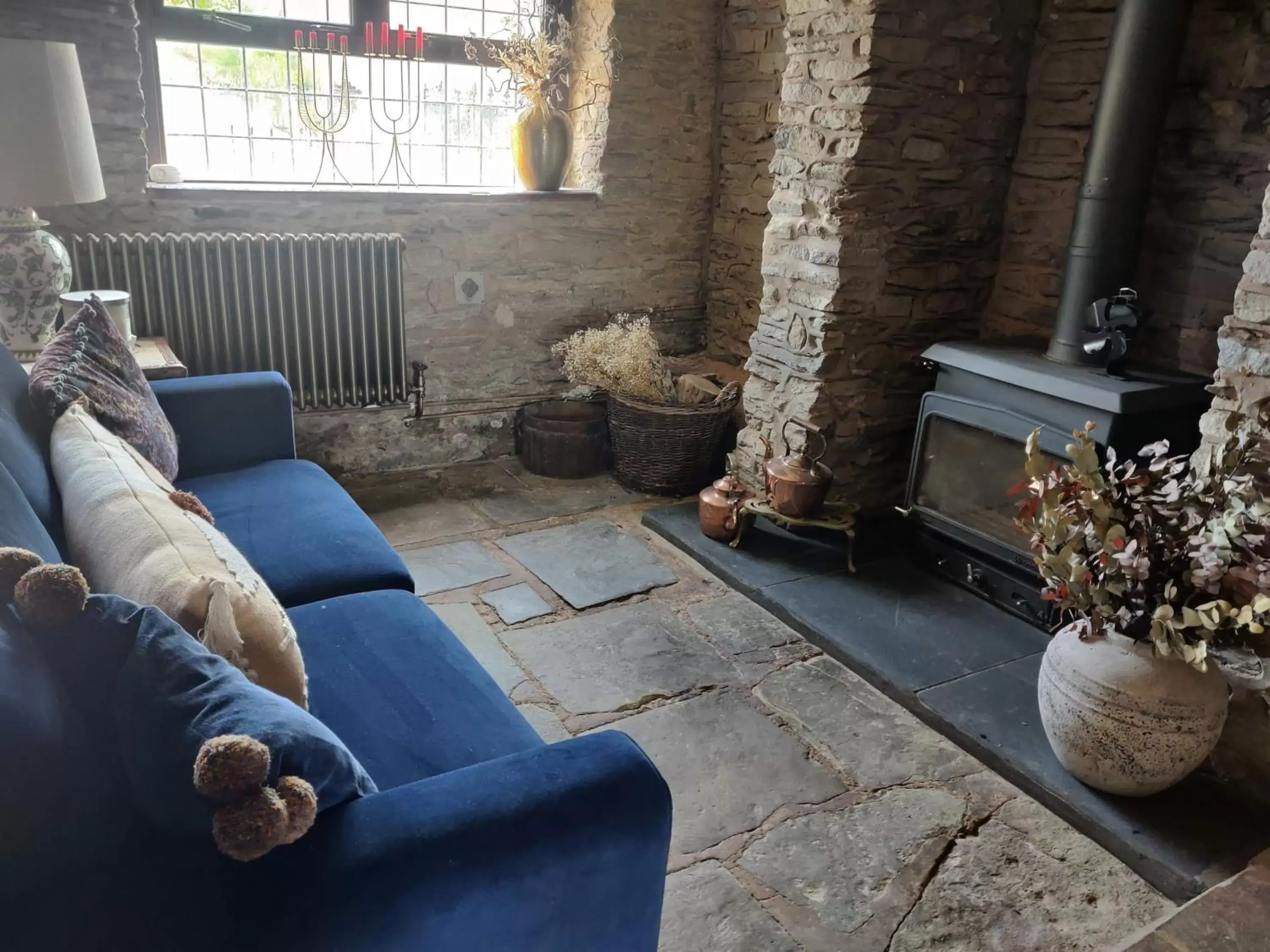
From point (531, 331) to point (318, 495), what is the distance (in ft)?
5.80

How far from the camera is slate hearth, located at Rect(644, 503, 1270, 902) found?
194cm

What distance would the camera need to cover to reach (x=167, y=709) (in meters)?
1.01

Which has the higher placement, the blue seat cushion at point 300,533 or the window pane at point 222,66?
the window pane at point 222,66

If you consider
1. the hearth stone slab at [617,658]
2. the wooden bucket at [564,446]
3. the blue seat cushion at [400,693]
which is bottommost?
the hearth stone slab at [617,658]

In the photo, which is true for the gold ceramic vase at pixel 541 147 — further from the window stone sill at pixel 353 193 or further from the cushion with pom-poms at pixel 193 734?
the cushion with pom-poms at pixel 193 734

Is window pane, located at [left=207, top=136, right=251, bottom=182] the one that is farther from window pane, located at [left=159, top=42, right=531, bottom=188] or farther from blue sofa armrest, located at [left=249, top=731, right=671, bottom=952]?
blue sofa armrest, located at [left=249, top=731, right=671, bottom=952]

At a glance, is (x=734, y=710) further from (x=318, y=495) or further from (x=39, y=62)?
(x=39, y=62)

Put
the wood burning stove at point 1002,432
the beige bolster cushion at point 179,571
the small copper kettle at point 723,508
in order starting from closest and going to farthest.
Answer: the beige bolster cushion at point 179,571 → the wood burning stove at point 1002,432 → the small copper kettle at point 723,508

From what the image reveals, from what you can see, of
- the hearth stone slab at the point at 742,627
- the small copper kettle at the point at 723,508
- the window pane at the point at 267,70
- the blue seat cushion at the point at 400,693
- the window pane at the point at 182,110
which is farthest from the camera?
the window pane at the point at 267,70

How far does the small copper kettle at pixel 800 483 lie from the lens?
3.15 meters

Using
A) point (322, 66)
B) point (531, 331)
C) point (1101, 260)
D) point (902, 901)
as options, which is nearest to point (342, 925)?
point (902, 901)

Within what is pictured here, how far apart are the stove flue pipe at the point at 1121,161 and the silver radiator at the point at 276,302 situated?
241cm

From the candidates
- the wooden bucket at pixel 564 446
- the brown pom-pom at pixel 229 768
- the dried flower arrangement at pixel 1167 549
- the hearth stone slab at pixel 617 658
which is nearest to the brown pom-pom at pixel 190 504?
the brown pom-pom at pixel 229 768

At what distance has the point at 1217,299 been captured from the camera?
2.72 meters
